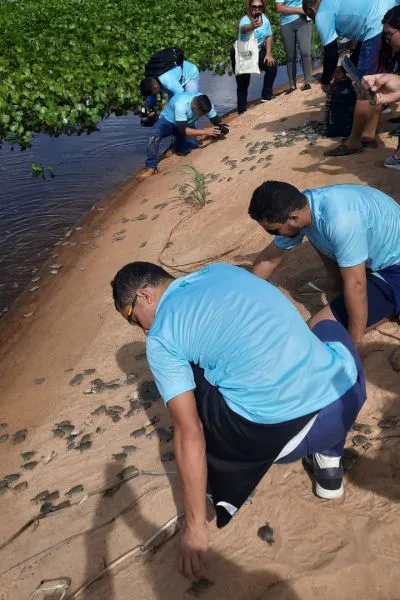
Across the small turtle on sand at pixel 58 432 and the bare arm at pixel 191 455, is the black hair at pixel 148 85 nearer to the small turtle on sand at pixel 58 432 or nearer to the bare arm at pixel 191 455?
the small turtle on sand at pixel 58 432

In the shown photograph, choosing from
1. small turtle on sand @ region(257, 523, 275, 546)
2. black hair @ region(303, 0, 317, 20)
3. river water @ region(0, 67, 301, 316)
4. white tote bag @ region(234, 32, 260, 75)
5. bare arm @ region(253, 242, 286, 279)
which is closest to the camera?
small turtle on sand @ region(257, 523, 275, 546)

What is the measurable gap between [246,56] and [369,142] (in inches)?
163

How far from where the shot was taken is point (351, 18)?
629cm

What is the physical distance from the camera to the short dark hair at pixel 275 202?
3451 mm

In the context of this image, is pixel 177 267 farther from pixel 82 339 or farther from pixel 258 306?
pixel 258 306

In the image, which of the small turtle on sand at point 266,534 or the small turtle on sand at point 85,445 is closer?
the small turtle on sand at point 266,534

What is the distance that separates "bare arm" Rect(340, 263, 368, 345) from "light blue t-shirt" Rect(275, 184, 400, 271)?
6 cm

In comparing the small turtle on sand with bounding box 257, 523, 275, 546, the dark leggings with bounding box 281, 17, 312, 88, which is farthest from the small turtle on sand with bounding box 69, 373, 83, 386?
the dark leggings with bounding box 281, 17, 312, 88

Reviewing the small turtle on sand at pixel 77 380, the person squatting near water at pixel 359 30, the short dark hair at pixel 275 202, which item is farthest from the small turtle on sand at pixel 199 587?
the person squatting near water at pixel 359 30

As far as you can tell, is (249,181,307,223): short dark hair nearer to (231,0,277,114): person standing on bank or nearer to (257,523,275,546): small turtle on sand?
(257,523,275,546): small turtle on sand

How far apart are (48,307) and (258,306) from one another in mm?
4748

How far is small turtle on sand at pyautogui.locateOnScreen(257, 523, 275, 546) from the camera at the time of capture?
2.87 metres

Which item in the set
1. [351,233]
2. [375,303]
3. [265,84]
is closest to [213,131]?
[265,84]

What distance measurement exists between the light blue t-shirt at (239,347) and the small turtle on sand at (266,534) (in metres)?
0.76
